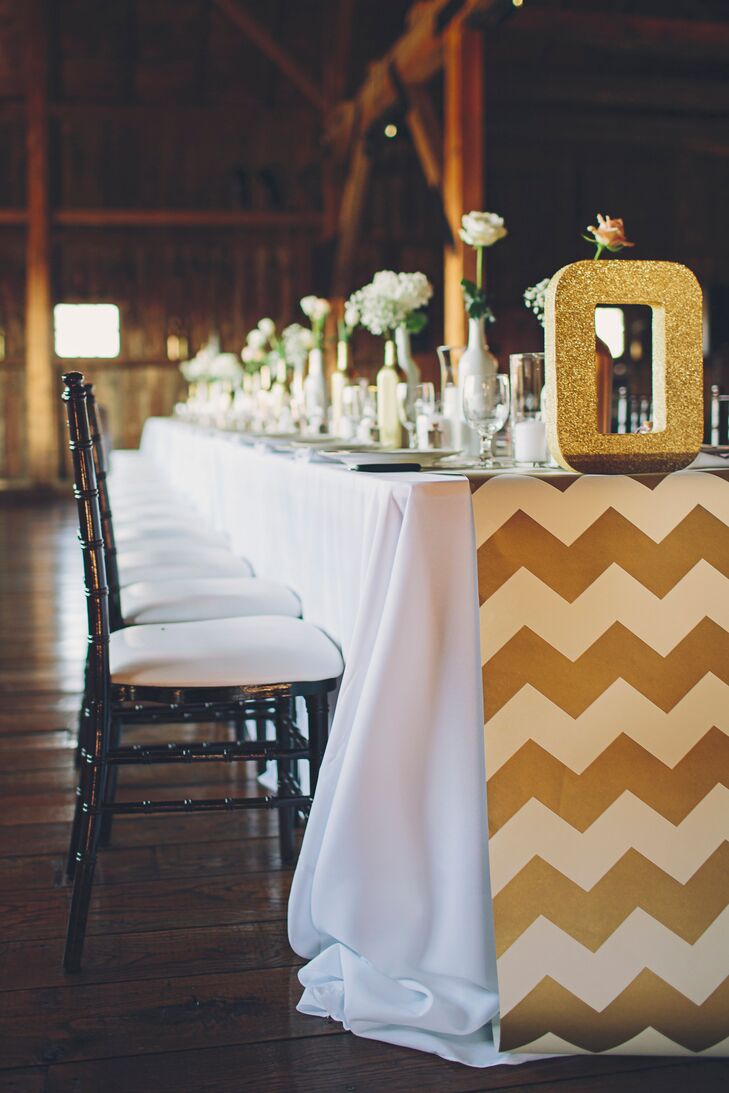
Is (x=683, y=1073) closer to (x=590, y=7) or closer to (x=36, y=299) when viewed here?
(x=36, y=299)

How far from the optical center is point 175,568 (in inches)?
132

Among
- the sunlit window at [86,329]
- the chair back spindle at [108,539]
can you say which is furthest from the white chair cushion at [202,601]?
the sunlit window at [86,329]

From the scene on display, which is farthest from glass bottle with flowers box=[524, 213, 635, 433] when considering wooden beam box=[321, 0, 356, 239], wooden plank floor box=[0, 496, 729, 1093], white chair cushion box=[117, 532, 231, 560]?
wooden beam box=[321, 0, 356, 239]

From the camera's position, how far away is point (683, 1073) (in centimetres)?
177

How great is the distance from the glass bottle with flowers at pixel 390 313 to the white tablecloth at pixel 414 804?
1.38 meters

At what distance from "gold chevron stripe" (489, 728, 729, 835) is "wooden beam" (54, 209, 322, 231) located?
38.2ft

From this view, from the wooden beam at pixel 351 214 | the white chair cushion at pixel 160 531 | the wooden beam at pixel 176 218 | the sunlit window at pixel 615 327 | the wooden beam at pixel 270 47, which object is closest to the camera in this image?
the white chair cushion at pixel 160 531

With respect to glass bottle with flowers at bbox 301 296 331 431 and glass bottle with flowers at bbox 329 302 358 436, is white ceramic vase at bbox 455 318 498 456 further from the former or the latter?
glass bottle with flowers at bbox 301 296 331 431

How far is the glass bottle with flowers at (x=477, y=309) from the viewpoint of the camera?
8.80 ft

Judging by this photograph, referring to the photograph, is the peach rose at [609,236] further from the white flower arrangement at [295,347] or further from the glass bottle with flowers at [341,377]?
the white flower arrangement at [295,347]

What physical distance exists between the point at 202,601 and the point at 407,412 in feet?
3.14

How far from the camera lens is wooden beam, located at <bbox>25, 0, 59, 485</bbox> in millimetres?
A: 12180

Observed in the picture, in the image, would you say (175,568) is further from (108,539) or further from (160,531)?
(160,531)

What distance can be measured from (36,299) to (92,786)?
36.1ft
